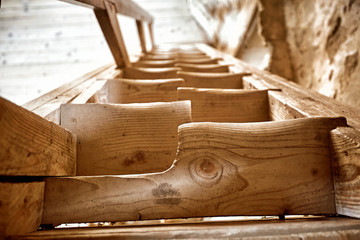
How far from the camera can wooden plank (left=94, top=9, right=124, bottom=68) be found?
5.20ft

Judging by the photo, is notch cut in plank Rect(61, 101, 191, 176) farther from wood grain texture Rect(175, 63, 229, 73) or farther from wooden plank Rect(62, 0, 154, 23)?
wood grain texture Rect(175, 63, 229, 73)

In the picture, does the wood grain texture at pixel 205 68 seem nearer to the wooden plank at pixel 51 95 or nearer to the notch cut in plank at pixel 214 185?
the wooden plank at pixel 51 95

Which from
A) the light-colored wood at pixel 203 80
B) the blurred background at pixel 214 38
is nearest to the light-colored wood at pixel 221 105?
the light-colored wood at pixel 203 80

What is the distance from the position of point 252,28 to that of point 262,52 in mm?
325

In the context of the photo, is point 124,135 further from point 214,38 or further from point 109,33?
point 214,38

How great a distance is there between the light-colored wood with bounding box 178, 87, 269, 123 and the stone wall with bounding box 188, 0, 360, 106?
43.0 inches

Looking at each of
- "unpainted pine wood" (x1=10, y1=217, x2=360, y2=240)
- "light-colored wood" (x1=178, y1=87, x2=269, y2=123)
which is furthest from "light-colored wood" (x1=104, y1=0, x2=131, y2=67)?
"unpainted pine wood" (x1=10, y1=217, x2=360, y2=240)

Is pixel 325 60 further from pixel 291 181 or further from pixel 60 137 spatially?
pixel 60 137

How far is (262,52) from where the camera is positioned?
374 cm

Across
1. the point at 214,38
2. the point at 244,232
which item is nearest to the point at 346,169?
the point at 244,232

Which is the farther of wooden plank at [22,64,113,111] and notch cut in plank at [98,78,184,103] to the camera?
notch cut in plank at [98,78,184,103]

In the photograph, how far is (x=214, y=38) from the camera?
17.0 ft

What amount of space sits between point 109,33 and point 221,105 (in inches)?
33.9

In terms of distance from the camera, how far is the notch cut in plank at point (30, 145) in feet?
2.07
